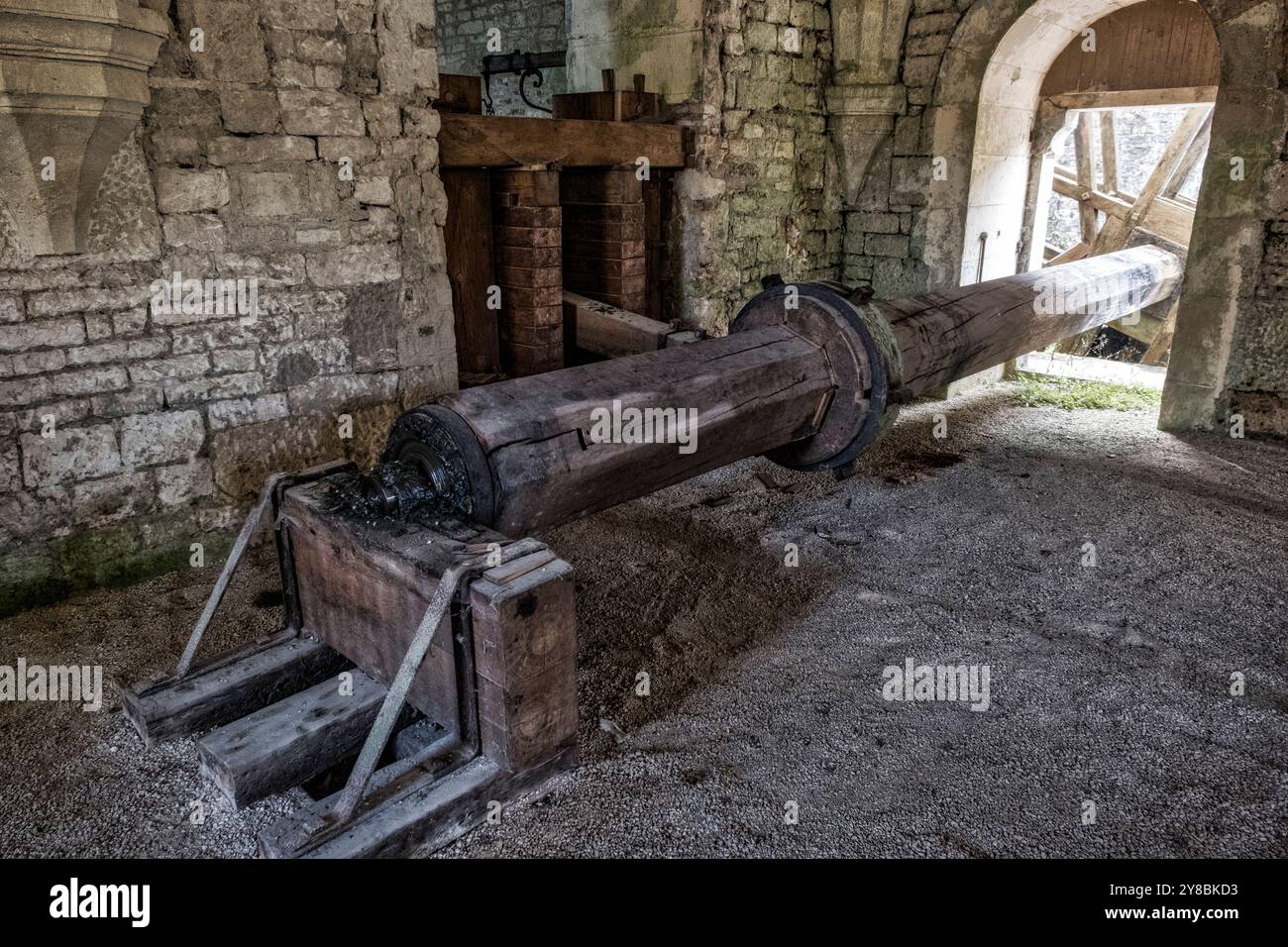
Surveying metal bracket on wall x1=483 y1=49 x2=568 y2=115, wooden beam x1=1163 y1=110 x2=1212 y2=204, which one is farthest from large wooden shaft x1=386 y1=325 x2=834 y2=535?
wooden beam x1=1163 y1=110 x2=1212 y2=204

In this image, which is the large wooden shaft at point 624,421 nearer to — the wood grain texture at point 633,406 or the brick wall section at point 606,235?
the wood grain texture at point 633,406

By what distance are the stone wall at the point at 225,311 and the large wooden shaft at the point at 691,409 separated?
1.45 meters

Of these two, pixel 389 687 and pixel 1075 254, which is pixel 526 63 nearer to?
pixel 389 687

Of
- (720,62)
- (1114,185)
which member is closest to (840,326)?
(720,62)

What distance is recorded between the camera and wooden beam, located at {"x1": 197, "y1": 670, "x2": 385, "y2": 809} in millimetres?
A: 2184

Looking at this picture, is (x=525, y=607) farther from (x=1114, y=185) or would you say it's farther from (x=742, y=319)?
(x=1114, y=185)

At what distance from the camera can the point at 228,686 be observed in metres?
2.51

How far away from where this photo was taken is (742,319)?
12.0 ft

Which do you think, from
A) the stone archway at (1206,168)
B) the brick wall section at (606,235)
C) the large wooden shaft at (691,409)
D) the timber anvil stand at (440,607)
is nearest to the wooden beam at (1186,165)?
the stone archway at (1206,168)

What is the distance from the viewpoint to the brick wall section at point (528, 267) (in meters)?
4.45

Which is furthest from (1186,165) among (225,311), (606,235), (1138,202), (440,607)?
(440,607)

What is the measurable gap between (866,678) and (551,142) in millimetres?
→ 3081

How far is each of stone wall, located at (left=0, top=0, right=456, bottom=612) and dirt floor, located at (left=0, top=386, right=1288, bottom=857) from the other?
1.31 ft

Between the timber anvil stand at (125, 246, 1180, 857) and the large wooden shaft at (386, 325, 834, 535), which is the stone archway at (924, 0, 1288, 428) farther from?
the timber anvil stand at (125, 246, 1180, 857)
